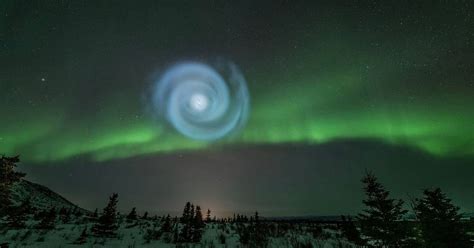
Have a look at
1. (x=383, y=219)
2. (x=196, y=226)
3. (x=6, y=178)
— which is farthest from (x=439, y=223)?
(x=6, y=178)

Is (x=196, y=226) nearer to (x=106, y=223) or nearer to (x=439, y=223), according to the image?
(x=106, y=223)

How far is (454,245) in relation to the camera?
1256 cm

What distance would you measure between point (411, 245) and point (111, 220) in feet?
69.8

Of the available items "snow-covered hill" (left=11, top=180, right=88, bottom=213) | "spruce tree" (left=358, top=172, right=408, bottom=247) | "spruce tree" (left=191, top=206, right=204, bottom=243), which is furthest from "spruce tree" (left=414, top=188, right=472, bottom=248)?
"snow-covered hill" (left=11, top=180, right=88, bottom=213)

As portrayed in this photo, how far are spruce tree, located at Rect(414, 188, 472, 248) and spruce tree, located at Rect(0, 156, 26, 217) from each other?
17.5 meters

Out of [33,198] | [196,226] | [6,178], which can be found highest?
[33,198]

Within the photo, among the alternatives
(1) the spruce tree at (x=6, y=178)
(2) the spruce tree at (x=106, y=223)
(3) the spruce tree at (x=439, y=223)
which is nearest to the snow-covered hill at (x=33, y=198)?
(2) the spruce tree at (x=106, y=223)

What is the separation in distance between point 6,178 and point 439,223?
1997cm

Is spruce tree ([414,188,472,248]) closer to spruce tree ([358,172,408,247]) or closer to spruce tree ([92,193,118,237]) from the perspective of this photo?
spruce tree ([358,172,408,247])

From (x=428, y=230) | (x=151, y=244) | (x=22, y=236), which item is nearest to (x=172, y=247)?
(x=151, y=244)

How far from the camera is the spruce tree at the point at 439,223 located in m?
12.7

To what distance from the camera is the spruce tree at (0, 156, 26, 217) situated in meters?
8.00

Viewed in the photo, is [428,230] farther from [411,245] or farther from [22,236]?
[22,236]

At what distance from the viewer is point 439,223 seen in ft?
43.4
